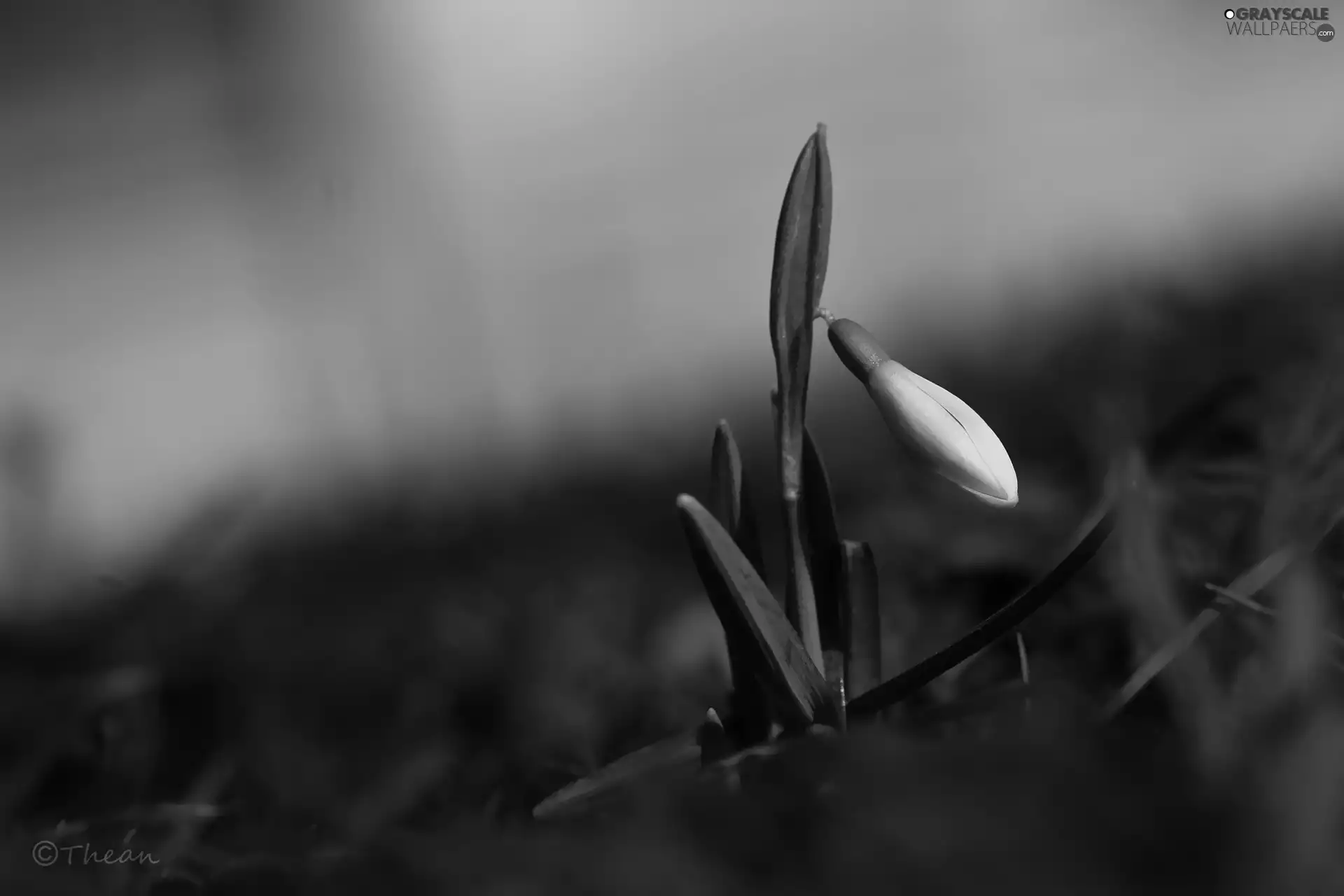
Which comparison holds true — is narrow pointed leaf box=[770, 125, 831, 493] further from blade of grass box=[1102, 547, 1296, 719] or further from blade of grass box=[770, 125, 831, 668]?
blade of grass box=[1102, 547, 1296, 719]

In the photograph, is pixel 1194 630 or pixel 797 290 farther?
pixel 797 290

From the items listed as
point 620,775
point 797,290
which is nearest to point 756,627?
point 620,775

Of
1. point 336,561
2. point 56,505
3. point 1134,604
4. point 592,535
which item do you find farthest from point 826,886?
point 336,561

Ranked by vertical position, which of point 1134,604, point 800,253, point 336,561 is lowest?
point 336,561

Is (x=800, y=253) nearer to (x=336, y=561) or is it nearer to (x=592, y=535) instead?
(x=592, y=535)

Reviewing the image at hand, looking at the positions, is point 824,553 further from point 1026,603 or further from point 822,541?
point 1026,603

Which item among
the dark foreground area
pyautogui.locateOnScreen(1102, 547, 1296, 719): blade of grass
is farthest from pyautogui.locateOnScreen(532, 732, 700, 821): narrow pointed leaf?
pyautogui.locateOnScreen(1102, 547, 1296, 719): blade of grass
